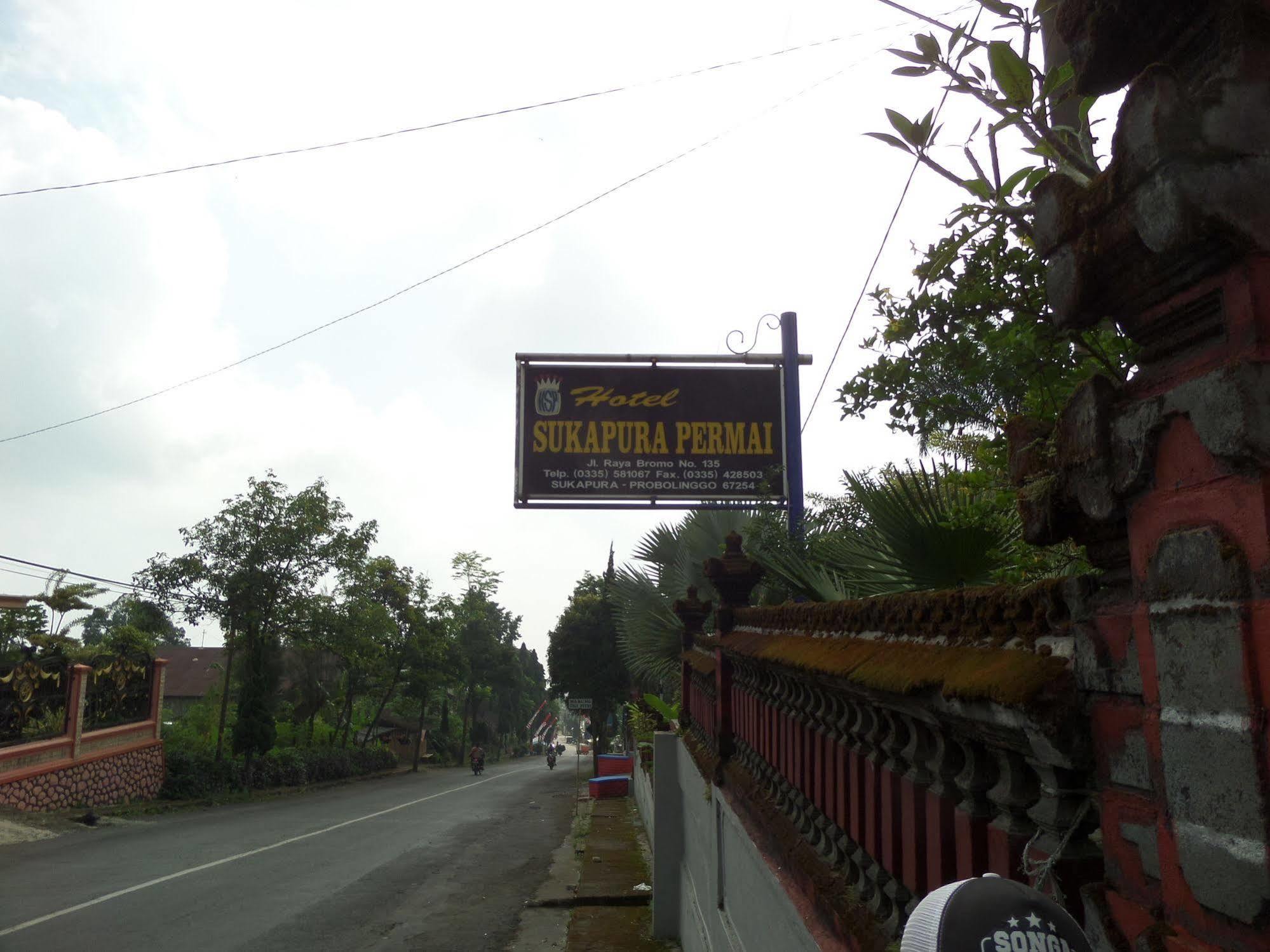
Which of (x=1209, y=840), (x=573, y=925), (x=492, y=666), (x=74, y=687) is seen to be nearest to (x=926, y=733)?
(x=1209, y=840)

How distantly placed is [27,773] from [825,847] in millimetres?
20692

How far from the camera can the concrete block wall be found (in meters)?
3.16

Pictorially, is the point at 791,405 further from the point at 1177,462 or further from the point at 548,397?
the point at 1177,462

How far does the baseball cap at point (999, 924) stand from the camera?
3.40 ft

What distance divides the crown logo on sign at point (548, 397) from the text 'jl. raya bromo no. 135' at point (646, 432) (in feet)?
0.04

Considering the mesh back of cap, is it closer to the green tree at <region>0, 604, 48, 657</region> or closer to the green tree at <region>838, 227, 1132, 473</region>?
the green tree at <region>838, 227, 1132, 473</region>

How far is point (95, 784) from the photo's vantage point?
20.4 metres

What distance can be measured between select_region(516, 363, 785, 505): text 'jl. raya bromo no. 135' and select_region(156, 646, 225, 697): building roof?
47.2 meters

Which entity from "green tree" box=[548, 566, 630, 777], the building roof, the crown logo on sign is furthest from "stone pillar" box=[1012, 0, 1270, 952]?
the building roof

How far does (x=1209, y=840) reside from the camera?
1004 mm

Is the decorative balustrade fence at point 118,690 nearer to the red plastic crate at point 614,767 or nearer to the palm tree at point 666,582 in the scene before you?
the red plastic crate at point 614,767

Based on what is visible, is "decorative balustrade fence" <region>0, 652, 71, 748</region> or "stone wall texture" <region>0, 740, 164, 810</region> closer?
"stone wall texture" <region>0, 740, 164, 810</region>

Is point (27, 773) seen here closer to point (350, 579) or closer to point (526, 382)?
point (350, 579)

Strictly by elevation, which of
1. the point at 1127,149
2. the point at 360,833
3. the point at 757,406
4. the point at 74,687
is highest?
the point at 757,406
